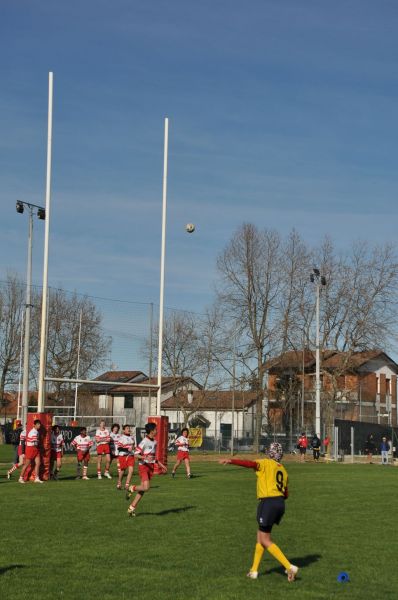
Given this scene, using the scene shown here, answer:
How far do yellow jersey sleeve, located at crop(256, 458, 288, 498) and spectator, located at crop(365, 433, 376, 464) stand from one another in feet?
142

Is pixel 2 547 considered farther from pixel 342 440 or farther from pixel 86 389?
pixel 86 389

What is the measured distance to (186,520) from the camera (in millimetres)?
17438

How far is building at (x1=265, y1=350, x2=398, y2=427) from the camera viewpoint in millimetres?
68438

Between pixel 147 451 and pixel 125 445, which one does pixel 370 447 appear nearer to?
pixel 125 445

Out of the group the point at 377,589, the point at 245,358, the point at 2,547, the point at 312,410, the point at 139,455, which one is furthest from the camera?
the point at 312,410

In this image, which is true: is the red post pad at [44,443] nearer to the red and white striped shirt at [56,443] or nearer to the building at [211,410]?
the red and white striped shirt at [56,443]

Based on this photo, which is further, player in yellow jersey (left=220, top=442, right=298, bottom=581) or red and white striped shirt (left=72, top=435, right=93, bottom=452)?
red and white striped shirt (left=72, top=435, right=93, bottom=452)

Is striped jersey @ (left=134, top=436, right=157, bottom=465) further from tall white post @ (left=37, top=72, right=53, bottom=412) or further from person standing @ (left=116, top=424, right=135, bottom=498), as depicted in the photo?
tall white post @ (left=37, top=72, right=53, bottom=412)

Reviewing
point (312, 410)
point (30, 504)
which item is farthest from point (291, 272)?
point (30, 504)

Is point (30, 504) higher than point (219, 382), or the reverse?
point (219, 382)

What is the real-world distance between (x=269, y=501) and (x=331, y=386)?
62529 millimetres

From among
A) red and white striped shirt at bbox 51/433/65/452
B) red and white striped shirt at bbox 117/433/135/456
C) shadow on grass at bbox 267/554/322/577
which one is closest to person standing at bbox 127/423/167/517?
shadow on grass at bbox 267/554/322/577

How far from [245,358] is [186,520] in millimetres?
49283

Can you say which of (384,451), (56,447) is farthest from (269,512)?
(384,451)
